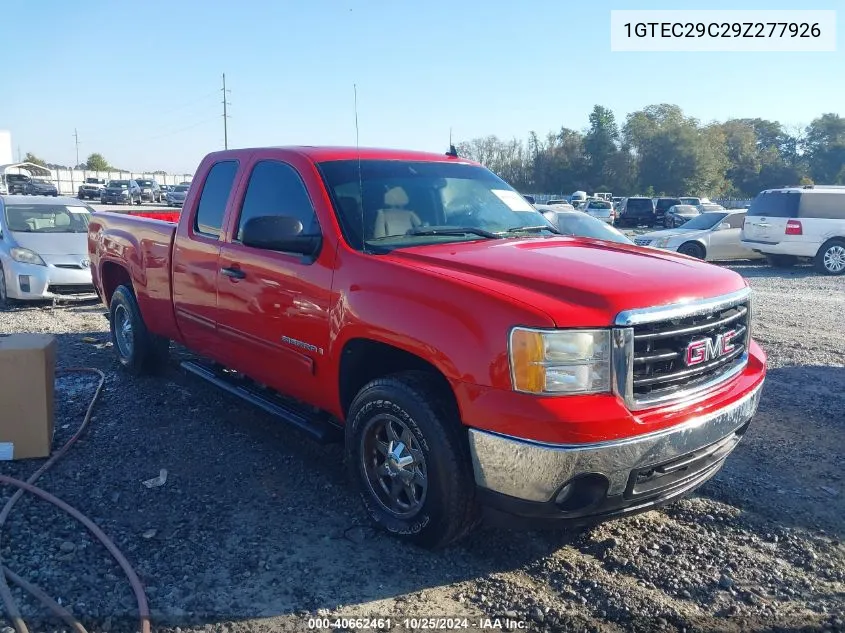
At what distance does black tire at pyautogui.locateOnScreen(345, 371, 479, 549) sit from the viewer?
3166 mm

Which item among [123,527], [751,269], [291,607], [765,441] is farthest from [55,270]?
[751,269]

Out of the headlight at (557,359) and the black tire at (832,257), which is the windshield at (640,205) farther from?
the headlight at (557,359)

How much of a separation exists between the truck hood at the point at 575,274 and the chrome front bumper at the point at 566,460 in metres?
0.51

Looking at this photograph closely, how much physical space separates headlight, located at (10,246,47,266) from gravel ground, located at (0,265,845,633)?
5503 millimetres

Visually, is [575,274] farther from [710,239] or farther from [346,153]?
[710,239]

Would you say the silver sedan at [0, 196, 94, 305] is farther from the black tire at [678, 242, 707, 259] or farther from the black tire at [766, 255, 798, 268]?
the black tire at [766, 255, 798, 268]

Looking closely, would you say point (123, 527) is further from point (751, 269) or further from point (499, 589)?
point (751, 269)

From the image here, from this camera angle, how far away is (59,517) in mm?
3785

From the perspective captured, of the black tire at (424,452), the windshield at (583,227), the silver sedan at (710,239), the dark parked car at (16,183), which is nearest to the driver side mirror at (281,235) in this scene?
the black tire at (424,452)

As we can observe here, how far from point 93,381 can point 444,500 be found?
433cm

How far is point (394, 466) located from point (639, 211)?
36.0m

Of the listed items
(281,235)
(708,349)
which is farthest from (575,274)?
(281,235)

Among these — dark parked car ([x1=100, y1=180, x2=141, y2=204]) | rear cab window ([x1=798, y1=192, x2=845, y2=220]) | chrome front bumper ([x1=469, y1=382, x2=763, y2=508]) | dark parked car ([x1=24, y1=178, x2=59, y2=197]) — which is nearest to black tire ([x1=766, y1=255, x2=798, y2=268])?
rear cab window ([x1=798, y1=192, x2=845, y2=220])

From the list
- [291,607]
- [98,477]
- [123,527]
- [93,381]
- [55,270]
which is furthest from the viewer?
[55,270]
